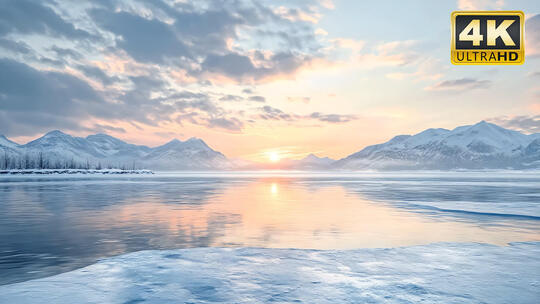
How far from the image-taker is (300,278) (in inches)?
368

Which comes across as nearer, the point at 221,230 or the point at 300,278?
the point at 300,278

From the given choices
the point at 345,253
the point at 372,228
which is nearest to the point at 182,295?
the point at 345,253

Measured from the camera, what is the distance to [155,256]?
470 inches

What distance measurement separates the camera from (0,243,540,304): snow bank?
26.2ft

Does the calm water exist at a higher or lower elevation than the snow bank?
lower

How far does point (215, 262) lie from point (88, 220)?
1320 centimetres

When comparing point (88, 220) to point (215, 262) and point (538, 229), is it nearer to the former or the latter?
point (215, 262)

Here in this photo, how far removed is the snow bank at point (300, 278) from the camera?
7.98 meters

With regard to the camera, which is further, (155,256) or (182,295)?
(155,256)

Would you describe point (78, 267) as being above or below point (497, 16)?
below

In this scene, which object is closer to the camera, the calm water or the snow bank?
the snow bank

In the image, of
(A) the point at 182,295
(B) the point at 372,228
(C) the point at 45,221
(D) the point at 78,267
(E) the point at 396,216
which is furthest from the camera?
(E) the point at 396,216

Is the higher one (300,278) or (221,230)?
(300,278)

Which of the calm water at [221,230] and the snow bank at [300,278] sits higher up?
the snow bank at [300,278]
